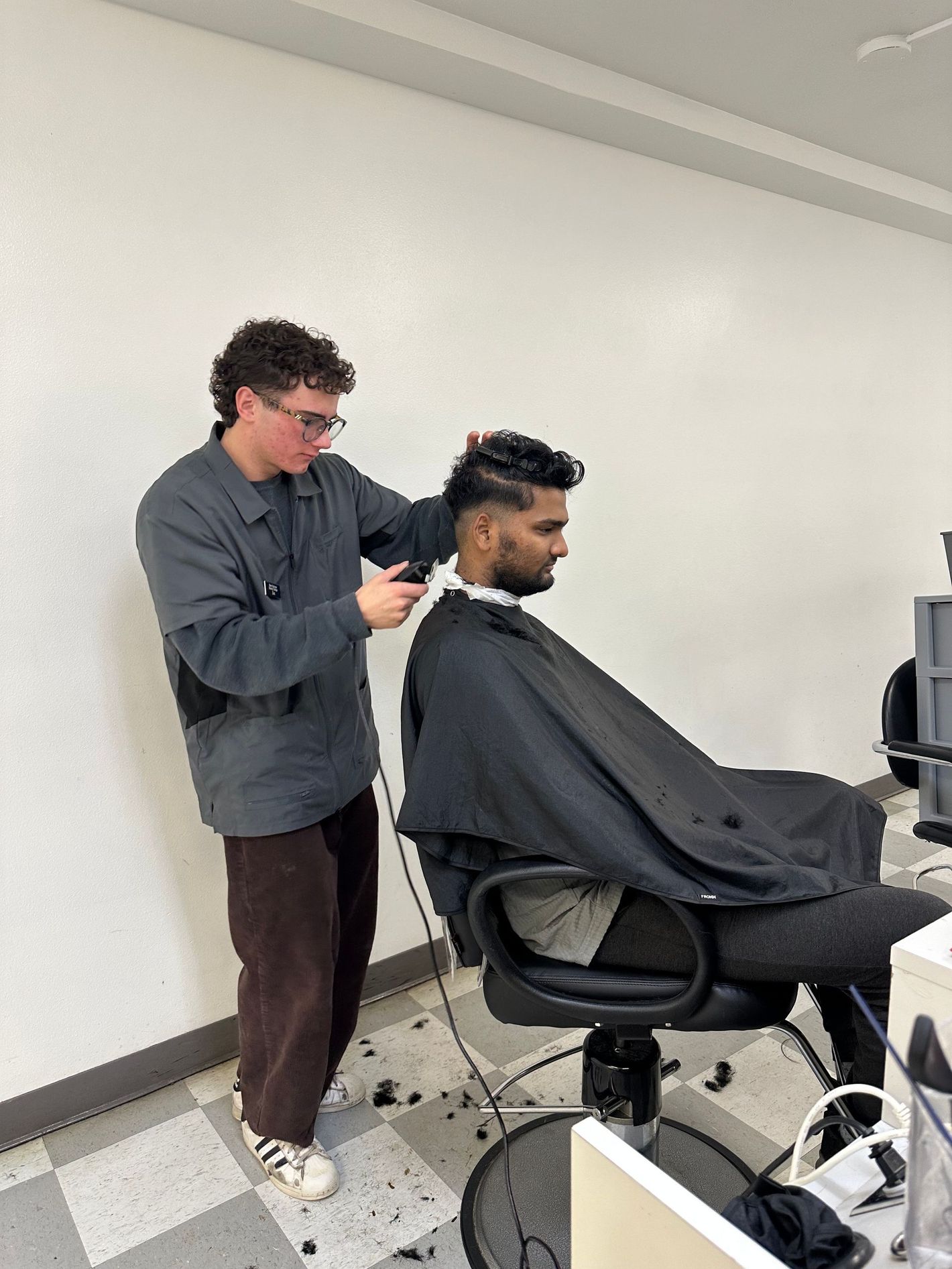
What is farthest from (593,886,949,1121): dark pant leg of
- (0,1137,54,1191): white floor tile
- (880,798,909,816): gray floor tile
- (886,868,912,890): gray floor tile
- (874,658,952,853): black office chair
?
(880,798,909,816): gray floor tile

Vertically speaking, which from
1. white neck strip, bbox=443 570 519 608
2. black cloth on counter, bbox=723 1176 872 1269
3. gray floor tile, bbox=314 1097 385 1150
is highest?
white neck strip, bbox=443 570 519 608

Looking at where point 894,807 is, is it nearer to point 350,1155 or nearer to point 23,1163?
point 350,1155

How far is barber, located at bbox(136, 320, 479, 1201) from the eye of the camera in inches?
57.9

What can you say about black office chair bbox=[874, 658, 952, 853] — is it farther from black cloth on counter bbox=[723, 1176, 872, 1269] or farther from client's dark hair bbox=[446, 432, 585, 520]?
→ black cloth on counter bbox=[723, 1176, 872, 1269]

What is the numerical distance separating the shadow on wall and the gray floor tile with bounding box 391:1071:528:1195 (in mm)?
526

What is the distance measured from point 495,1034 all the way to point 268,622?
1.27 m

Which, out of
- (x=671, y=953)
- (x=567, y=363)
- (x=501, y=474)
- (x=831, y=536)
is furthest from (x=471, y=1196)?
(x=831, y=536)

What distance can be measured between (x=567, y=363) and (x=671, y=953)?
68.6 inches

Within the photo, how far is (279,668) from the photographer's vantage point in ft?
4.74

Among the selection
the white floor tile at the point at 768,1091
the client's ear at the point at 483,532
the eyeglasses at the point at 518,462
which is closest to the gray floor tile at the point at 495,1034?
the white floor tile at the point at 768,1091

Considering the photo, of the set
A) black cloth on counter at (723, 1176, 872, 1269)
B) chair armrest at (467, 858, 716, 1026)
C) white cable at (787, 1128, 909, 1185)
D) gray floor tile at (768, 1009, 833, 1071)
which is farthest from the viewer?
gray floor tile at (768, 1009, 833, 1071)

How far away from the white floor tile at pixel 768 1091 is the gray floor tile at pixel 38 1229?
1.24 meters

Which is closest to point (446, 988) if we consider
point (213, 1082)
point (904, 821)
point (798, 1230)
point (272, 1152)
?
point (213, 1082)

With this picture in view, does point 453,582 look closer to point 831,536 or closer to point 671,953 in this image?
point 671,953
